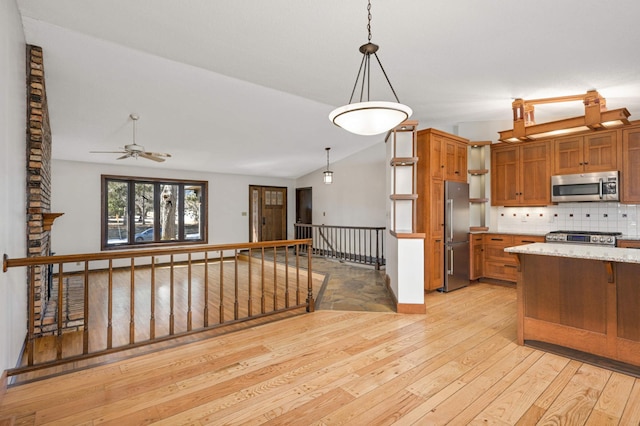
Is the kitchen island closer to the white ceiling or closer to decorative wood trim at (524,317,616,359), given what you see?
decorative wood trim at (524,317,616,359)

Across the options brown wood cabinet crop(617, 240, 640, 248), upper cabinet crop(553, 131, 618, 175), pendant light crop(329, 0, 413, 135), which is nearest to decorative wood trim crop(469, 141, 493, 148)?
upper cabinet crop(553, 131, 618, 175)

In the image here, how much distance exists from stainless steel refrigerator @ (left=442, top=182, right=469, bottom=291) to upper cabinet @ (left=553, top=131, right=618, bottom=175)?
4.51 ft

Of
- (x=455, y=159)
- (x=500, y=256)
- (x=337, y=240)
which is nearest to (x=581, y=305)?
(x=500, y=256)

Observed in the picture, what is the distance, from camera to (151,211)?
762 cm

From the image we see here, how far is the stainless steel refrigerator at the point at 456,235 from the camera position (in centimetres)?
481

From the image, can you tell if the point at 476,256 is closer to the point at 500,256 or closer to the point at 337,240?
the point at 500,256

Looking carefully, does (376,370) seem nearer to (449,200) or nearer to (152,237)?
(449,200)

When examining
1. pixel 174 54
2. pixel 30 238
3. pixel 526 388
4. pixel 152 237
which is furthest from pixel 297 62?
pixel 152 237

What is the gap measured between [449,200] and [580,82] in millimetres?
2042

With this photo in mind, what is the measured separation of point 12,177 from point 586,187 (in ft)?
21.2

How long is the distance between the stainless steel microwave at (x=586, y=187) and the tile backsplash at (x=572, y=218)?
37 cm

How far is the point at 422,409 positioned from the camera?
1961mm

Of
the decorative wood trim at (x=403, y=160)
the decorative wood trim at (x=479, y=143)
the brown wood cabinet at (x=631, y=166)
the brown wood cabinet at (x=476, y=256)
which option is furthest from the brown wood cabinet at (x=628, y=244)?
the decorative wood trim at (x=403, y=160)

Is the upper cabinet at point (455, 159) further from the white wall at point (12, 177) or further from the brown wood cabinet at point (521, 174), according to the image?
the white wall at point (12, 177)
